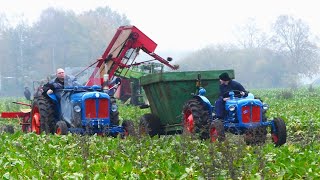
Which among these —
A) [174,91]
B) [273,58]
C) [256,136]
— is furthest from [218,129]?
[273,58]

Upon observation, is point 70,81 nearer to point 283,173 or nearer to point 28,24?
point 283,173

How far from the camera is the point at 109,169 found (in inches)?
270

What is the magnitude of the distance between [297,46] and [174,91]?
291 ft

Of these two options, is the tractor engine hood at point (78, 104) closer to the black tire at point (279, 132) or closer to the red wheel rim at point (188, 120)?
the red wheel rim at point (188, 120)

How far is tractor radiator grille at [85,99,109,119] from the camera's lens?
12102 millimetres

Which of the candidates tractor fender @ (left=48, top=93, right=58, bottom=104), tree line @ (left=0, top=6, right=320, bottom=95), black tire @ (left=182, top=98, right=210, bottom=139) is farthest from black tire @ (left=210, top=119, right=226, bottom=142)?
tree line @ (left=0, top=6, right=320, bottom=95)

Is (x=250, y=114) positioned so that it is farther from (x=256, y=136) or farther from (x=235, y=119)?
(x=256, y=136)

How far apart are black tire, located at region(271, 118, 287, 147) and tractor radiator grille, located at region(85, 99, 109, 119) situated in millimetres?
3586

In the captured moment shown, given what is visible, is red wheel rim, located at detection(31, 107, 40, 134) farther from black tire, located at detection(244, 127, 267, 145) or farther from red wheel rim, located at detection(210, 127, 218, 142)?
black tire, located at detection(244, 127, 267, 145)

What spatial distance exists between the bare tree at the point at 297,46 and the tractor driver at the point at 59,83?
81508 mm

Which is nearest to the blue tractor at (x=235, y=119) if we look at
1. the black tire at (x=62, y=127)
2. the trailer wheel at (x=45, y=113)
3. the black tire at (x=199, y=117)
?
the black tire at (x=199, y=117)

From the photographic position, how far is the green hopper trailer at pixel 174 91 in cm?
1180

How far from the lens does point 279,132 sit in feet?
34.7

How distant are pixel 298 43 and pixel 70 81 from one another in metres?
88.9
